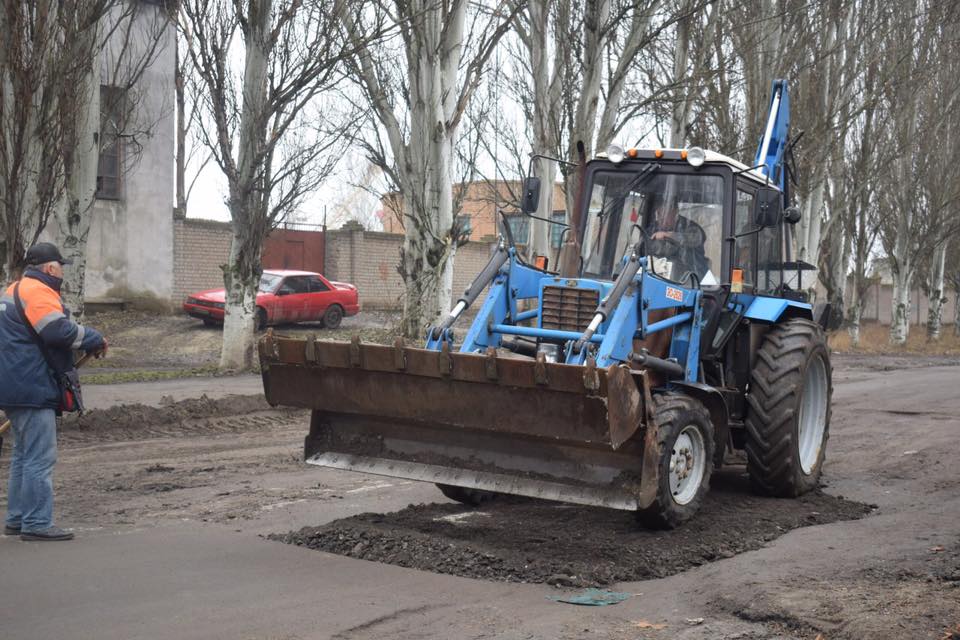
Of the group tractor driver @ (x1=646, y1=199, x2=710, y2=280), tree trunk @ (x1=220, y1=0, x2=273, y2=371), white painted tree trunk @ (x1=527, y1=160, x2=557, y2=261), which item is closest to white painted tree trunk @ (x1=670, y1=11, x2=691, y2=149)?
white painted tree trunk @ (x1=527, y1=160, x2=557, y2=261)

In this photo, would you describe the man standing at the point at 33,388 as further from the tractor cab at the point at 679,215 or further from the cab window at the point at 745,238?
the cab window at the point at 745,238

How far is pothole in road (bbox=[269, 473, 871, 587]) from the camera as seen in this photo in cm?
627

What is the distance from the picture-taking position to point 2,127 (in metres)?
13.0

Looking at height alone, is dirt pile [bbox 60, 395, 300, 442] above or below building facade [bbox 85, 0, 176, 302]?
below

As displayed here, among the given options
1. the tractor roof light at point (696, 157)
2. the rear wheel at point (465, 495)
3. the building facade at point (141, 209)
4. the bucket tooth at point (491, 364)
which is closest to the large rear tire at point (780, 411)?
the tractor roof light at point (696, 157)

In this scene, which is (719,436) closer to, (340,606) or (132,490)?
(340,606)

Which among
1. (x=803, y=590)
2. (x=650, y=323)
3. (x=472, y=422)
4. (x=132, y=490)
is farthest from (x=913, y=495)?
(x=132, y=490)

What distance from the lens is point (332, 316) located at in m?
29.6

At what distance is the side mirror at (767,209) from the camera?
8.12 metres

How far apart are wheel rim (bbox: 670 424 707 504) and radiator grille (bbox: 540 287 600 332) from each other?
1.09m

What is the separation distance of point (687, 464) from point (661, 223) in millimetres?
2204

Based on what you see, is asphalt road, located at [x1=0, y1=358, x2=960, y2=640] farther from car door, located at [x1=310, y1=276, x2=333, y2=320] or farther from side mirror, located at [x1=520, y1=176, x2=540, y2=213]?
car door, located at [x1=310, y1=276, x2=333, y2=320]

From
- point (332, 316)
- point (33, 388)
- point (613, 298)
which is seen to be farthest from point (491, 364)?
point (332, 316)

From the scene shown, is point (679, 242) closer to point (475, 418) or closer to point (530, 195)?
point (530, 195)
